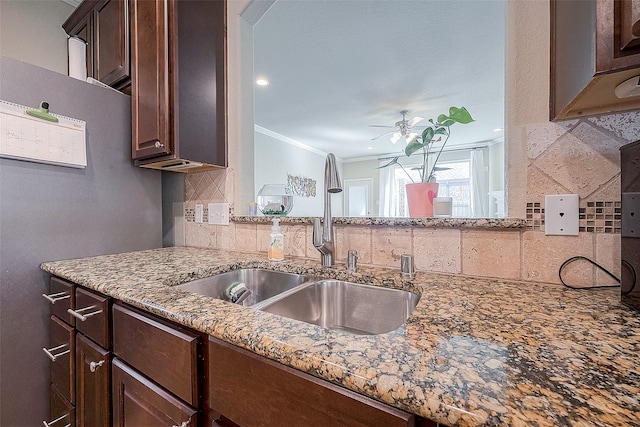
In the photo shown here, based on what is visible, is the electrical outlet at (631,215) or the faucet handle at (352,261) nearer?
the electrical outlet at (631,215)

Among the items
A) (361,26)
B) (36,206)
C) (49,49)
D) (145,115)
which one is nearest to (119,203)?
(36,206)

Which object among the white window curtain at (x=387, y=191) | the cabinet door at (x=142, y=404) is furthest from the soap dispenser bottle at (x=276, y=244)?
the white window curtain at (x=387, y=191)

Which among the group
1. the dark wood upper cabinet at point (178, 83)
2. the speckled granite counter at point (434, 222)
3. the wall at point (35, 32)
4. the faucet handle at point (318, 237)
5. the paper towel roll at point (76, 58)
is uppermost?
the wall at point (35, 32)

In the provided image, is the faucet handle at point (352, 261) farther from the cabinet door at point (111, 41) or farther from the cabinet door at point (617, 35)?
the cabinet door at point (111, 41)

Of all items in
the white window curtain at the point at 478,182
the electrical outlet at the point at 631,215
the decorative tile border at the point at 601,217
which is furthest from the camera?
the white window curtain at the point at 478,182

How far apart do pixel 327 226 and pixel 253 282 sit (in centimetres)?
40

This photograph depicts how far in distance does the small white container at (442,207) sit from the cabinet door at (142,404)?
2.99 ft

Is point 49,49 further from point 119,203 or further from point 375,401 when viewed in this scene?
point 375,401

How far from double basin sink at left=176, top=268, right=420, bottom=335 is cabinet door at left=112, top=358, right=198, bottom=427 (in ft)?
0.85

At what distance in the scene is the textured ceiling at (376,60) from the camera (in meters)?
2.01

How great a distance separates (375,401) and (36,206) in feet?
4.75

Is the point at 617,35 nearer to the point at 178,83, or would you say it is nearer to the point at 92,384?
the point at 178,83

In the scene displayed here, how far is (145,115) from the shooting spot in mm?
1305

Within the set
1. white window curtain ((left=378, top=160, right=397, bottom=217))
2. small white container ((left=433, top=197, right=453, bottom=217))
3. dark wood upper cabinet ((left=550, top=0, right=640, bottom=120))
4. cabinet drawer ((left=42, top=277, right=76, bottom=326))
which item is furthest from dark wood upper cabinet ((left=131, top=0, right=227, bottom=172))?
white window curtain ((left=378, top=160, right=397, bottom=217))
